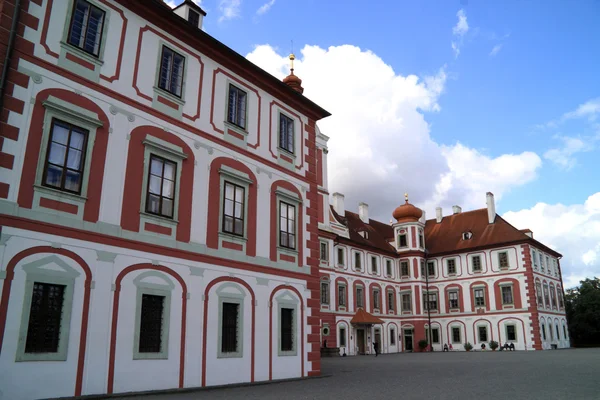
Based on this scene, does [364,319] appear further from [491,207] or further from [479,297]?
[491,207]

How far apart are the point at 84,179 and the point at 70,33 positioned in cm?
361

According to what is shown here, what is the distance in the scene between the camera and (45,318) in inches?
420

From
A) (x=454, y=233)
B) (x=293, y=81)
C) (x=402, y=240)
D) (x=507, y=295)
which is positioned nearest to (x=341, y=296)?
(x=402, y=240)

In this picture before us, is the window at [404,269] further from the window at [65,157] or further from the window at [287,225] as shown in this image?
the window at [65,157]

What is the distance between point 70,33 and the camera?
12.2 m

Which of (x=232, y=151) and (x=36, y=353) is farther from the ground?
(x=232, y=151)

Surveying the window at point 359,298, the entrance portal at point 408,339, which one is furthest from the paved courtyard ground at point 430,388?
the entrance portal at point 408,339

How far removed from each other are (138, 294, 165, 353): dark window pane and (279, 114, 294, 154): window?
7709 millimetres

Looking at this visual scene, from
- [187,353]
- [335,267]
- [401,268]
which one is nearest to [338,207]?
[335,267]

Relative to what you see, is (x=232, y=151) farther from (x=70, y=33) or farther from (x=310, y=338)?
(x=310, y=338)

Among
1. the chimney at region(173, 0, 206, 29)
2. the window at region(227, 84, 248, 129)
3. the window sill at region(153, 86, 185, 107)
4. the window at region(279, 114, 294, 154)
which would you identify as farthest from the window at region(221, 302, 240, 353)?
the chimney at region(173, 0, 206, 29)

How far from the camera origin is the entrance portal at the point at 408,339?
163ft

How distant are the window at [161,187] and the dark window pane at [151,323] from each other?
2.28 metres

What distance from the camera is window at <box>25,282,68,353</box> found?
10.4 metres
